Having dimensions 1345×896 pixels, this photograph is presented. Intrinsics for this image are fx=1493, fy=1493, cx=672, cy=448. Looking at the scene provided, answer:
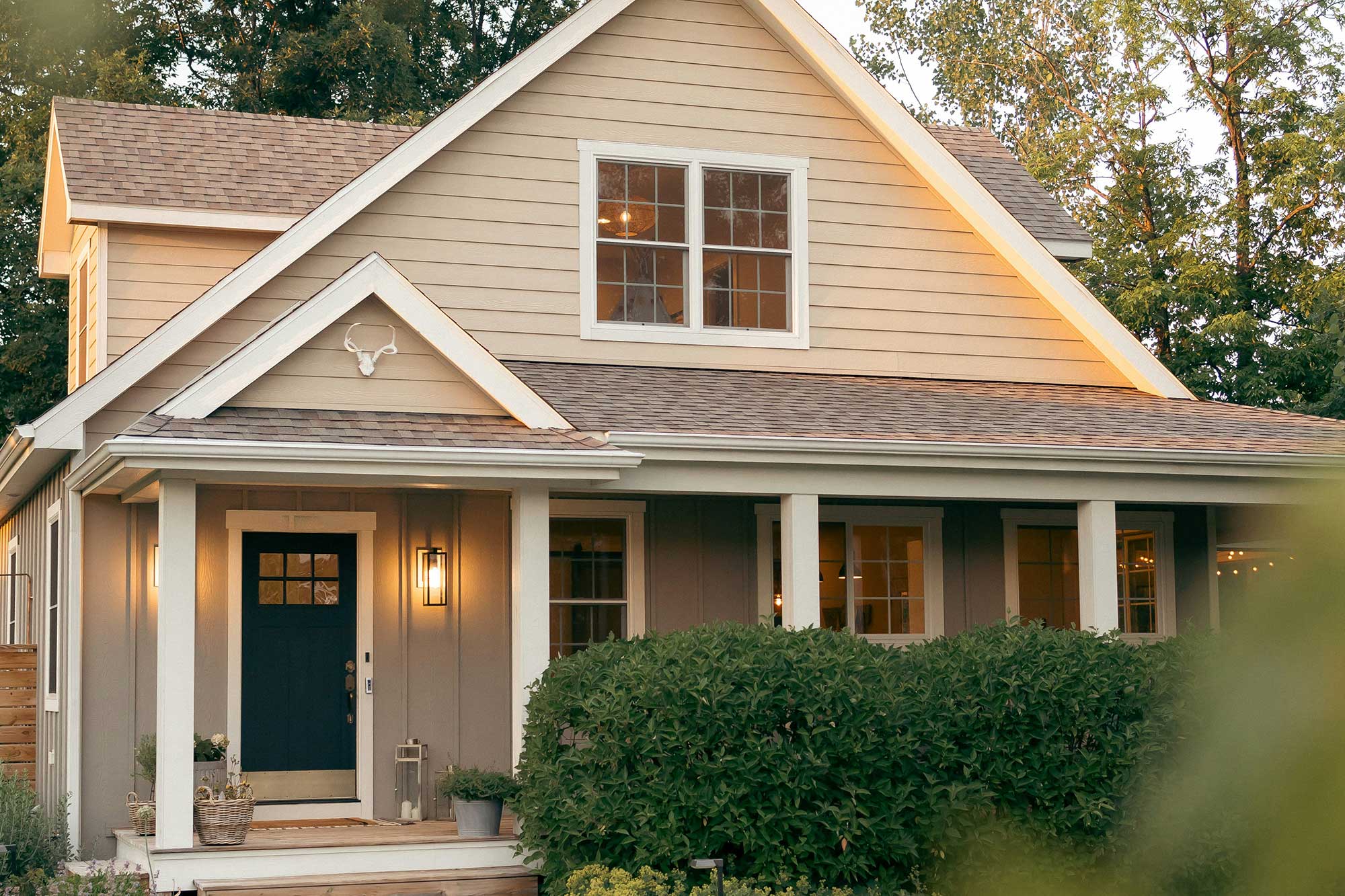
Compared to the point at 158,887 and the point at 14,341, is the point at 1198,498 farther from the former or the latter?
the point at 14,341

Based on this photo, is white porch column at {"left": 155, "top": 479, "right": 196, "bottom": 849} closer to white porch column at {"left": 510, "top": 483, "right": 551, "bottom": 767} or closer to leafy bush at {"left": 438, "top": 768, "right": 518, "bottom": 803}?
leafy bush at {"left": 438, "top": 768, "right": 518, "bottom": 803}

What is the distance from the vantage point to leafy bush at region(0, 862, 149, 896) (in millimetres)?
7418

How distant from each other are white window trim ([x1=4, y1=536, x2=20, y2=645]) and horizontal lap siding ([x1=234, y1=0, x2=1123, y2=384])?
446 cm

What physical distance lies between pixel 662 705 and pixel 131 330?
5606 mm

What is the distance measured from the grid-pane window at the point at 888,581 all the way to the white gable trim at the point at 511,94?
233cm

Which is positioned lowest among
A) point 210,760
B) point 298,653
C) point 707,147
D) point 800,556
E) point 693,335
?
point 210,760

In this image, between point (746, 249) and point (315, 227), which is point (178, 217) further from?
point (746, 249)

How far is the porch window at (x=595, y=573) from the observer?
35.4 ft

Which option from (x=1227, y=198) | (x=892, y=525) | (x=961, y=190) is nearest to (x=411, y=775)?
(x=892, y=525)

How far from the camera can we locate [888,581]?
1161 cm

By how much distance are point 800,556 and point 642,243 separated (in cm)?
299

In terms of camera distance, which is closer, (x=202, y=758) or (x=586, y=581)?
(x=202, y=758)

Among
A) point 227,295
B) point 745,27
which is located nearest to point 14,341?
Answer: point 227,295

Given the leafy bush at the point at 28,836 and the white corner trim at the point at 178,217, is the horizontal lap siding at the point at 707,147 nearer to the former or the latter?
the white corner trim at the point at 178,217
